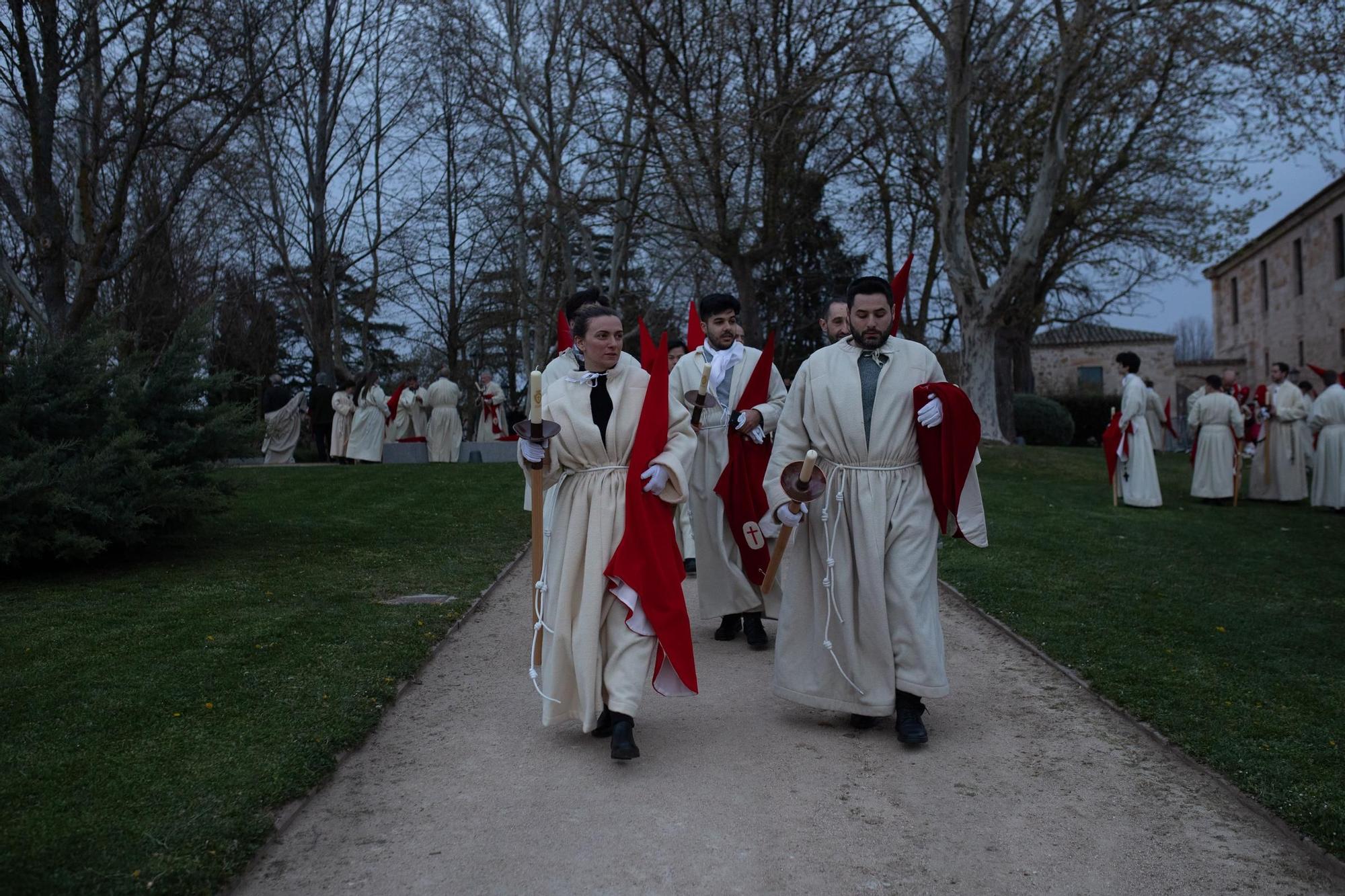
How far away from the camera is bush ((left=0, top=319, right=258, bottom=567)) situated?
8.67 m

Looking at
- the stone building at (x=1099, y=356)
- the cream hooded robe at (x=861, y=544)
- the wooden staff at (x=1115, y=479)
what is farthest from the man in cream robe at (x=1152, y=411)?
the stone building at (x=1099, y=356)

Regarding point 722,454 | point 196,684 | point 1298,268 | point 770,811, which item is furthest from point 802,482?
point 1298,268

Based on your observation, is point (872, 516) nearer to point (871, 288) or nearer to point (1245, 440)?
point (871, 288)

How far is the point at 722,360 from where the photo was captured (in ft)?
25.6

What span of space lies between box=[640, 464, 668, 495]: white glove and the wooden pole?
61 cm

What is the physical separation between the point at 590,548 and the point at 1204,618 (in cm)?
509

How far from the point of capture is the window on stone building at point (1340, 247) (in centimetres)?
3522

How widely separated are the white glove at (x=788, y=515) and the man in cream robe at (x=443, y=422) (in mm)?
19185

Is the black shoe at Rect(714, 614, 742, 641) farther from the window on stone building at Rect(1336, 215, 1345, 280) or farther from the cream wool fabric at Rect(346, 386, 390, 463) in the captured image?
the window on stone building at Rect(1336, 215, 1345, 280)

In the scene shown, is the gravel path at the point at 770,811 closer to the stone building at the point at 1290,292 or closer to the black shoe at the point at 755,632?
A: the black shoe at the point at 755,632

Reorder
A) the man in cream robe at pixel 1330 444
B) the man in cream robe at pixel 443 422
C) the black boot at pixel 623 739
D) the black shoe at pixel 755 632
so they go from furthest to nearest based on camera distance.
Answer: the man in cream robe at pixel 443 422 < the man in cream robe at pixel 1330 444 < the black shoe at pixel 755 632 < the black boot at pixel 623 739

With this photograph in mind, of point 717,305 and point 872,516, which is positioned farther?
point 717,305

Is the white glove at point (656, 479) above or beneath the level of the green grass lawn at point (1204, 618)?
above

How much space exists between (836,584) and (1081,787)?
1371 mm
